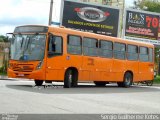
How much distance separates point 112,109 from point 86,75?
10.4 metres

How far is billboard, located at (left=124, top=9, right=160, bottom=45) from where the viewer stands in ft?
157

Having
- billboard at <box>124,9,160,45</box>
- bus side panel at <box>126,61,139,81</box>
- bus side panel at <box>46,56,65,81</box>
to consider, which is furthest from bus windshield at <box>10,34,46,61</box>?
billboard at <box>124,9,160,45</box>

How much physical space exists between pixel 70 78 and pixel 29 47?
2721 mm

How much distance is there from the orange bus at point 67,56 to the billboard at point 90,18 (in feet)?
50.5

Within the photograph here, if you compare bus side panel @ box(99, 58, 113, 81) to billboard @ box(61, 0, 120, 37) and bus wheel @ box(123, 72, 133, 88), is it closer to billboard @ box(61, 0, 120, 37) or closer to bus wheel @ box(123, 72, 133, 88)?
bus wheel @ box(123, 72, 133, 88)

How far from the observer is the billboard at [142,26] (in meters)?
47.7

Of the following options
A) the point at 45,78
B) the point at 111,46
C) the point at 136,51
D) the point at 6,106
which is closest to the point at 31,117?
the point at 6,106

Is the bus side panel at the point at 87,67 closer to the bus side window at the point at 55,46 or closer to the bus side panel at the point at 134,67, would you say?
the bus side window at the point at 55,46

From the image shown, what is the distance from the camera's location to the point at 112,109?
13.7m

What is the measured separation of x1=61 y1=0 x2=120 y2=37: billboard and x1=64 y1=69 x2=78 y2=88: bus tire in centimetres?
1990

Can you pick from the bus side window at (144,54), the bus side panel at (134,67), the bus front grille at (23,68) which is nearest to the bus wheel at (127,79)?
the bus side panel at (134,67)

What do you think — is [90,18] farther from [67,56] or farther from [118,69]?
[67,56]

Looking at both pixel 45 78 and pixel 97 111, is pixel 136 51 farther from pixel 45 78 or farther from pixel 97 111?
pixel 97 111

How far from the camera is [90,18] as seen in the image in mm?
44438
